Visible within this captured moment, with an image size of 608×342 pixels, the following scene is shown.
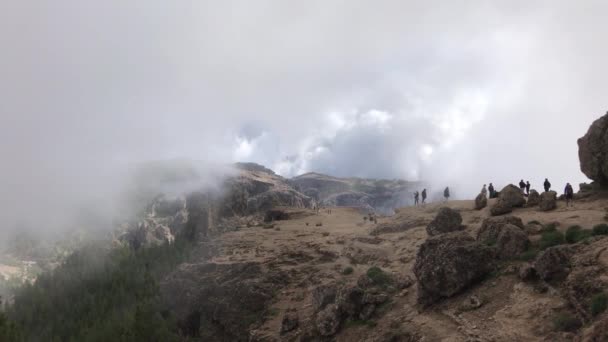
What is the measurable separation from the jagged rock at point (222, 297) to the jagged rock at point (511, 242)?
3759 centimetres

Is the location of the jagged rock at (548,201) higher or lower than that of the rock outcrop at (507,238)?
higher

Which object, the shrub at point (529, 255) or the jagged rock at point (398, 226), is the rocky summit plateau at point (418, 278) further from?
the jagged rock at point (398, 226)

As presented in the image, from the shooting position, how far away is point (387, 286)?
46.9 m

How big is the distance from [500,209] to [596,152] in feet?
41.3

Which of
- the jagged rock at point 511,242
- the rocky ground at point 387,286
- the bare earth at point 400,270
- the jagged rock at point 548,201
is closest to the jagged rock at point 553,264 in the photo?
the rocky ground at point 387,286

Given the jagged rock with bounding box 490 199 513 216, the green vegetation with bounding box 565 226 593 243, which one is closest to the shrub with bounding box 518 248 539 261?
the green vegetation with bounding box 565 226 593 243

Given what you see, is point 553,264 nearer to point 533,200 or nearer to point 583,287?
point 583,287

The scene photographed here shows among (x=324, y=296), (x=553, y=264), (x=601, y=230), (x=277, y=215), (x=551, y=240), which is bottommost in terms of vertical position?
(x=324, y=296)

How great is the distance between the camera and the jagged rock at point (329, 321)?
4544 cm

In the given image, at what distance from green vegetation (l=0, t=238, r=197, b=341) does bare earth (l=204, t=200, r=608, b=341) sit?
1947cm

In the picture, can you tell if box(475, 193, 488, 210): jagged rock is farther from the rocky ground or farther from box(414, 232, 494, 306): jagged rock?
box(414, 232, 494, 306): jagged rock

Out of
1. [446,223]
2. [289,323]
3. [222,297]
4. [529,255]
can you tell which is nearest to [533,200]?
[446,223]

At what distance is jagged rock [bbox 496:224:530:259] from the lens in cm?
3838

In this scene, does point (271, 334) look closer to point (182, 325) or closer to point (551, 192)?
point (182, 325)
